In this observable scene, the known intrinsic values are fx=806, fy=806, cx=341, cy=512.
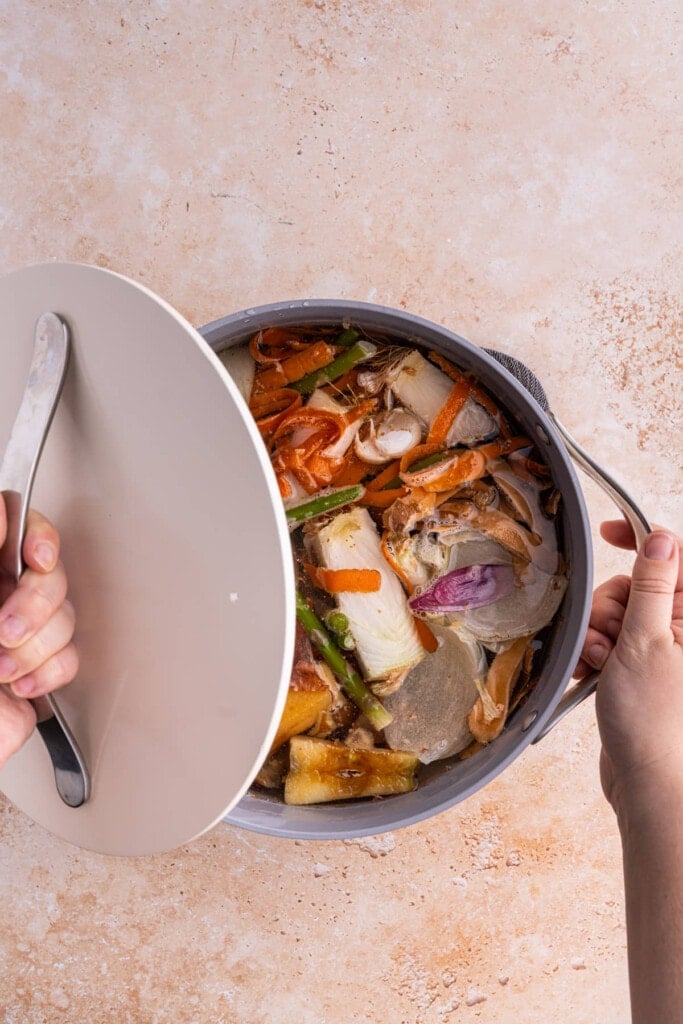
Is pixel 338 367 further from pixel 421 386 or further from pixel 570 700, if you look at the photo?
pixel 570 700

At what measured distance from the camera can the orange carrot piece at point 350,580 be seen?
1.00 metres

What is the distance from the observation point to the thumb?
3.01ft

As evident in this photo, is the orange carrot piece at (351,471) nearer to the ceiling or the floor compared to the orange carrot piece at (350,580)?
nearer to the ceiling

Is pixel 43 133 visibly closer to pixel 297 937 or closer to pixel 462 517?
pixel 462 517

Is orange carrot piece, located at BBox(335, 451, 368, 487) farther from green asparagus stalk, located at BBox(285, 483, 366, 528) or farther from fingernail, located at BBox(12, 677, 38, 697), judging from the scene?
fingernail, located at BBox(12, 677, 38, 697)

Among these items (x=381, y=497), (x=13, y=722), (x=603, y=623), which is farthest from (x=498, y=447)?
(x=13, y=722)

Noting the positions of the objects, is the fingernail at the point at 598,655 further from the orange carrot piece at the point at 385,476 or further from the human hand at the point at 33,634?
the human hand at the point at 33,634

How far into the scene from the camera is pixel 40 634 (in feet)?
2.24

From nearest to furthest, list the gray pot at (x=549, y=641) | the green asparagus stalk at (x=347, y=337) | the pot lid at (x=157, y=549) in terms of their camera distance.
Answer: the pot lid at (x=157, y=549)
the gray pot at (x=549, y=641)
the green asparagus stalk at (x=347, y=337)

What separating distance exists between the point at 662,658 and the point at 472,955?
0.54m

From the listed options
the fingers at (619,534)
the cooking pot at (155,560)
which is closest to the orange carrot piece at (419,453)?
the fingers at (619,534)

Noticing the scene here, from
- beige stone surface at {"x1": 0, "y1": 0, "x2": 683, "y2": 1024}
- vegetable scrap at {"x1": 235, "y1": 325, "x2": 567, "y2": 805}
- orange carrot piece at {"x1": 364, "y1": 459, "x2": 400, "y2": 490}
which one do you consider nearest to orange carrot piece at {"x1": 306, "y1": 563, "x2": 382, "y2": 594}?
vegetable scrap at {"x1": 235, "y1": 325, "x2": 567, "y2": 805}

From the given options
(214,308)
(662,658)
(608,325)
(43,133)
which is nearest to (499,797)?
(662,658)

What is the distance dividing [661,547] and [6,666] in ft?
2.28
